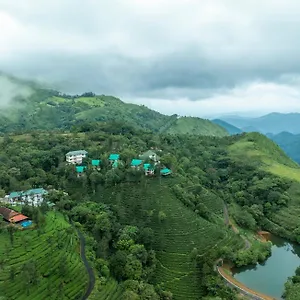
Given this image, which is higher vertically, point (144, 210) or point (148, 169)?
point (148, 169)

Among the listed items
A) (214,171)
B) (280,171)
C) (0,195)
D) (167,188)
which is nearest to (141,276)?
(167,188)

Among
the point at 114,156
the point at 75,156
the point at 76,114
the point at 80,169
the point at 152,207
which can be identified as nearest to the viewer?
the point at 152,207

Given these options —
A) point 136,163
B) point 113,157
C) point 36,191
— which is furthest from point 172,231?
point 113,157

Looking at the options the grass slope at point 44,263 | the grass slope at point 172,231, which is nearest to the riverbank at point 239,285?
the grass slope at point 172,231

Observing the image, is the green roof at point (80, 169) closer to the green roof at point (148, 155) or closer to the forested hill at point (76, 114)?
the green roof at point (148, 155)

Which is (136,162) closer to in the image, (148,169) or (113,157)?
(148,169)
